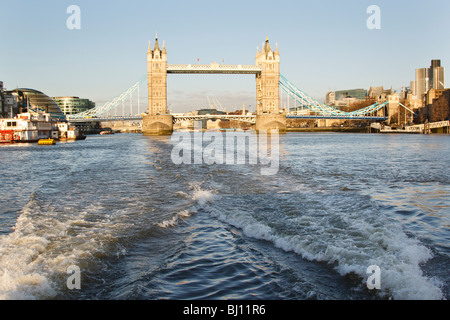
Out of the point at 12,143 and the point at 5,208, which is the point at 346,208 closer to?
the point at 5,208

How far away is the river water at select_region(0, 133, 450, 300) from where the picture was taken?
3838 mm

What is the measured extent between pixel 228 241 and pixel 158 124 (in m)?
63.6

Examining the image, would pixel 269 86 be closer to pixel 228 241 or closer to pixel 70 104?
pixel 228 241

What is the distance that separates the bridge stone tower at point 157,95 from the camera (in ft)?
223

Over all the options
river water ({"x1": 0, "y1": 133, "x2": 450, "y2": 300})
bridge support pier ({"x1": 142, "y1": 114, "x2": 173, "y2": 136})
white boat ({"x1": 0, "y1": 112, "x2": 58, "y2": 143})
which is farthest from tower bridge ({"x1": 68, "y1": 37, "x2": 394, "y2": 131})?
river water ({"x1": 0, "y1": 133, "x2": 450, "y2": 300})

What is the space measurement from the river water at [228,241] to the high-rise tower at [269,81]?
214ft

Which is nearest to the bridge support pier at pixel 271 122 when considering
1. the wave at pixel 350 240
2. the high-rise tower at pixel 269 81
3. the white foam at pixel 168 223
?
the high-rise tower at pixel 269 81

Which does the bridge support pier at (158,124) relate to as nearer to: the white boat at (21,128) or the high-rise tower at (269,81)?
the high-rise tower at (269,81)

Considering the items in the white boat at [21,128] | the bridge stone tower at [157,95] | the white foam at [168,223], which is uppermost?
the bridge stone tower at [157,95]

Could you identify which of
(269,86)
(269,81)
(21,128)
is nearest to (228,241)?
(21,128)

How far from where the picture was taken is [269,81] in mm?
75750

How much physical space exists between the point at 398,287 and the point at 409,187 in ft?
22.3

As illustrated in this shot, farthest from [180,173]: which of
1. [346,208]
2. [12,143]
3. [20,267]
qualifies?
[12,143]

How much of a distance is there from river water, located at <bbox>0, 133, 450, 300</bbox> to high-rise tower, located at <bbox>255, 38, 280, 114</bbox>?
65.2 metres
